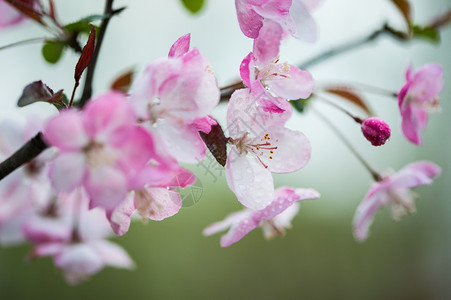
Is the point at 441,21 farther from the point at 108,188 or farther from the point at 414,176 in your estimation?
the point at 108,188

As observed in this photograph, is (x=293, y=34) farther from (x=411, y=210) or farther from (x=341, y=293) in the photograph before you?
(x=341, y=293)

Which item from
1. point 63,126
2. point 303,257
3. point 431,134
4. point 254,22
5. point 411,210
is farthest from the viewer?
point 303,257

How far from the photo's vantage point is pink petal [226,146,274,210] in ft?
2.10

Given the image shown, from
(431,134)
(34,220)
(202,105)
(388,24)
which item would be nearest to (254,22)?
(202,105)

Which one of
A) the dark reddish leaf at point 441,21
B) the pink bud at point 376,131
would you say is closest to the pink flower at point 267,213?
the pink bud at point 376,131

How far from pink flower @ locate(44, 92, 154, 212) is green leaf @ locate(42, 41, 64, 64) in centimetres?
42

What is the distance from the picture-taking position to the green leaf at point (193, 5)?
3.35 feet

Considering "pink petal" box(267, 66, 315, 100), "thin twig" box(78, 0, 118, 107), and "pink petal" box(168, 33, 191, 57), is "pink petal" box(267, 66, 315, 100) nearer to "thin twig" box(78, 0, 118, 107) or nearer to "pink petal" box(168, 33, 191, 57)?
"pink petal" box(168, 33, 191, 57)

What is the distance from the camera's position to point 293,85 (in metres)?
0.69

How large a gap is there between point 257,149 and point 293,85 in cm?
11

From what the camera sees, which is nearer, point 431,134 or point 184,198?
point 184,198

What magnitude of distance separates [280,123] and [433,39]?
70 centimetres

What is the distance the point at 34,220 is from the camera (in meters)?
1.17

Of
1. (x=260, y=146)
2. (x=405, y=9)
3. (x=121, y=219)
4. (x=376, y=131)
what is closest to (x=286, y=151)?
(x=260, y=146)
